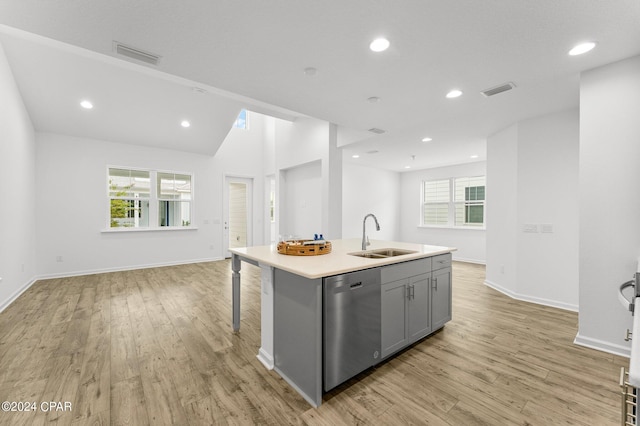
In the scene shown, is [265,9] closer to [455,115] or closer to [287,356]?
[287,356]

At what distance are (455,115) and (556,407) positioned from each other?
3.24 metres

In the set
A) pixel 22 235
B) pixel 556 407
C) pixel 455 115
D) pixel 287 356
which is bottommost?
pixel 556 407

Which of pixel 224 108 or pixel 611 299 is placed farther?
pixel 224 108

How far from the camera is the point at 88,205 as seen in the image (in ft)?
17.9

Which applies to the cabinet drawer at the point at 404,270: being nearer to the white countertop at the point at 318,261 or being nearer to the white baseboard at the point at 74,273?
the white countertop at the point at 318,261

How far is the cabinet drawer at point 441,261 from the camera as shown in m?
2.79

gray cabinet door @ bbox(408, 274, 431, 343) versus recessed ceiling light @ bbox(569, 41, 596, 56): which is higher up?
recessed ceiling light @ bbox(569, 41, 596, 56)

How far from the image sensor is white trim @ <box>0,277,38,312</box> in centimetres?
353

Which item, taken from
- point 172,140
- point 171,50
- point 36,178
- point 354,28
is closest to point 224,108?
point 172,140

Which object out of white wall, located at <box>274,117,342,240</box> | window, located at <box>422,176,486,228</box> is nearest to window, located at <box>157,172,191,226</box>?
white wall, located at <box>274,117,342,240</box>

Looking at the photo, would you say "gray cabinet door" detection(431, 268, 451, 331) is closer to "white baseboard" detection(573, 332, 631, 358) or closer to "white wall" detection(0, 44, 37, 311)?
"white baseboard" detection(573, 332, 631, 358)

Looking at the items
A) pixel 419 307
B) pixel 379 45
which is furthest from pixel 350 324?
pixel 379 45

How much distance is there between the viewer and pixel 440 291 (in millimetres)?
2887

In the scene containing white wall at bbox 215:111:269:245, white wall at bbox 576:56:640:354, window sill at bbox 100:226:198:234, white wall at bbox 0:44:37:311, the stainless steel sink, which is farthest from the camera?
white wall at bbox 215:111:269:245
